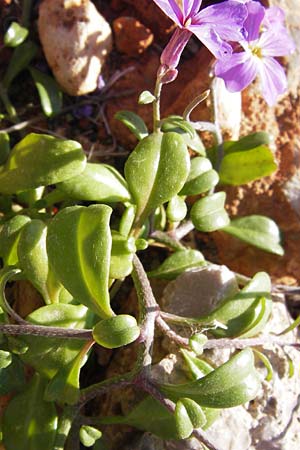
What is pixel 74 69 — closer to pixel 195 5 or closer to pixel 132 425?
pixel 195 5

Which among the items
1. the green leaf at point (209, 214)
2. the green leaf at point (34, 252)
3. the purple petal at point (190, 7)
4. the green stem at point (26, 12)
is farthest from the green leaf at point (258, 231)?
the green stem at point (26, 12)

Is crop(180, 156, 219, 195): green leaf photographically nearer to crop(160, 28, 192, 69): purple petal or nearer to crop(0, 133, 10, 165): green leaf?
crop(160, 28, 192, 69): purple petal

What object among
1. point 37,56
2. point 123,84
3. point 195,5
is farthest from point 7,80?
point 195,5

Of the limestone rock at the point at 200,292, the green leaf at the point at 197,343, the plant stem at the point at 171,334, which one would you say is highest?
the green leaf at the point at 197,343

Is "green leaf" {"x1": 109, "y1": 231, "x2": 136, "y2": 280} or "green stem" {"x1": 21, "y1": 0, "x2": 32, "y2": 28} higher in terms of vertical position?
"green stem" {"x1": 21, "y1": 0, "x2": 32, "y2": 28}

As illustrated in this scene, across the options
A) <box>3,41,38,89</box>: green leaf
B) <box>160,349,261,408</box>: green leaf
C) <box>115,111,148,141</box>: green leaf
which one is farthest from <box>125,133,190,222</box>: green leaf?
<box>3,41,38,89</box>: green leaf

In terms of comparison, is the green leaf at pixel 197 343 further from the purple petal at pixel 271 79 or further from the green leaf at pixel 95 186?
the purple petal at pixel 271 79
